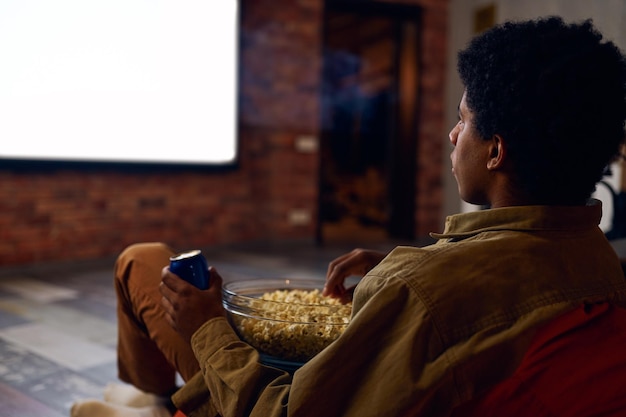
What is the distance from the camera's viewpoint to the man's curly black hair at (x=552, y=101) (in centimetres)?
65

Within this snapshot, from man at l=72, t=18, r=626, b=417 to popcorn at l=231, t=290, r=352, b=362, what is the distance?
139mm

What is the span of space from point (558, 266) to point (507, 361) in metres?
0.13

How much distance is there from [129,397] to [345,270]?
78 centimetres

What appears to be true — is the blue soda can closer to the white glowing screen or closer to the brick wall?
the white glowing screen

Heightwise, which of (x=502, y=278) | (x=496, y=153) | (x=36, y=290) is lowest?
(x=36, y=290)

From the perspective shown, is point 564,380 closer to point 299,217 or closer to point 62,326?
point 62,326

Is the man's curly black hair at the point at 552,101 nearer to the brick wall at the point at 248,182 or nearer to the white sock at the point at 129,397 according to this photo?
the white sock at the point at 129,397

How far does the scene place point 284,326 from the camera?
2.96ft

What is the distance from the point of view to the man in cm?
62

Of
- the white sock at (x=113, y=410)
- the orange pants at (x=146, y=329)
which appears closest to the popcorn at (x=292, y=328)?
the orange pants at (x=146, y=329)

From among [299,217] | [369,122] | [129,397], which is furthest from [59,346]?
[369,122]

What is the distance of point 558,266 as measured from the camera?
68cm

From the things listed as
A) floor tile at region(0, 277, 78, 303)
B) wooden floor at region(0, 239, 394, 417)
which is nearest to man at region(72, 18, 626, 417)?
wooden floor at region(0, 239, 394, 417)

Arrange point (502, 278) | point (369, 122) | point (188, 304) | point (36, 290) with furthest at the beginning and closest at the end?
point (369, 122) < point (36, 290) < point (188, 304) < point (502, 278)
